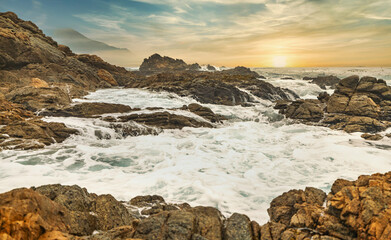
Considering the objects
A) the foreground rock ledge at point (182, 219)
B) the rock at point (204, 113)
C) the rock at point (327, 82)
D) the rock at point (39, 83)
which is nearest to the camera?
the foreground rock ledge at point (182, 219)

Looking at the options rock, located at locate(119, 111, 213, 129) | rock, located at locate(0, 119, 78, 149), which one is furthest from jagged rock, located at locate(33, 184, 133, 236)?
rock, located at locate(119, 111, 213, 129)

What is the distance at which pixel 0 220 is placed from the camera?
140 inches

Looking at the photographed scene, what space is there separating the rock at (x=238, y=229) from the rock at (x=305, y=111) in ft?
67.2

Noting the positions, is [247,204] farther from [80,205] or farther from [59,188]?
[59,188]

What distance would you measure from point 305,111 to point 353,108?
14.4 ft

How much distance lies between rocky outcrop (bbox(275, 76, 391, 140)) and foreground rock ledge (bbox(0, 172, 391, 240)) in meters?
16.8

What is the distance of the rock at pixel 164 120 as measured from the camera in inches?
777

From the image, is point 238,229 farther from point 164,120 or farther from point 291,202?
point 164,120

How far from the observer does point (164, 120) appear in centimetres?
2028

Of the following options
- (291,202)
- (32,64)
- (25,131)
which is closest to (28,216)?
(291,202)

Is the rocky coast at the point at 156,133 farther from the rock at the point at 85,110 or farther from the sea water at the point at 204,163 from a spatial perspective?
the sea water at the point at 204,163

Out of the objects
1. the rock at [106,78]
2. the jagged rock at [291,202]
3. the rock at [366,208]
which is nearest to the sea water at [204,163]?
the jagged rock at [291,202]

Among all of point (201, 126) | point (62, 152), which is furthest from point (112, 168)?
point (201, 126)

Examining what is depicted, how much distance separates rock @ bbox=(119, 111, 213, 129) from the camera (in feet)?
64.7
